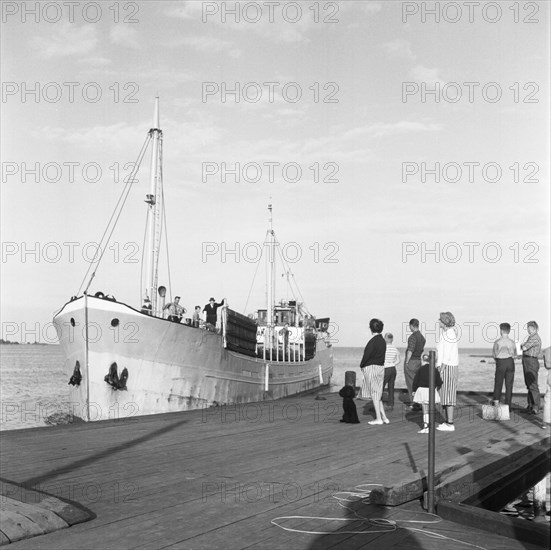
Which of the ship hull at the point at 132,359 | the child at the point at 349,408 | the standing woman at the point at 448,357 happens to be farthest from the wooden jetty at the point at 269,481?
the ship hull at the point at 132,359

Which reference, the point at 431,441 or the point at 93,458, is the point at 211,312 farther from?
the point at 431,441

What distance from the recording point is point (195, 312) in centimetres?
1866

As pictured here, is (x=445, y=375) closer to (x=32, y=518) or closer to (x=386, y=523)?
(x=386, y=523)

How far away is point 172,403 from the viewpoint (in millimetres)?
15984

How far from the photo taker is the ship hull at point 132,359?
50.9ft

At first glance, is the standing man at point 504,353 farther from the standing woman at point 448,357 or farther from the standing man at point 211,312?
the standing man at point 211,312

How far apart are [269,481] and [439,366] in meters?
4.47

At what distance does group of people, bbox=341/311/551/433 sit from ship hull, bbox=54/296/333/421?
5.33 meters

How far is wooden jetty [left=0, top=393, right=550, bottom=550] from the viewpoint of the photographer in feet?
13.0

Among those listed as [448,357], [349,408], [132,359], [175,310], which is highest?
[175,310]

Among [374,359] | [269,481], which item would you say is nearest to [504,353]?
[374,359]

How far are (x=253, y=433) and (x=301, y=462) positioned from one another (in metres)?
2.91

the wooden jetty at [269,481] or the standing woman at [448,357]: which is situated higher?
the standing woman at [448,357]

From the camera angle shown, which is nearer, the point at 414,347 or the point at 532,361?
the point at 414,347
